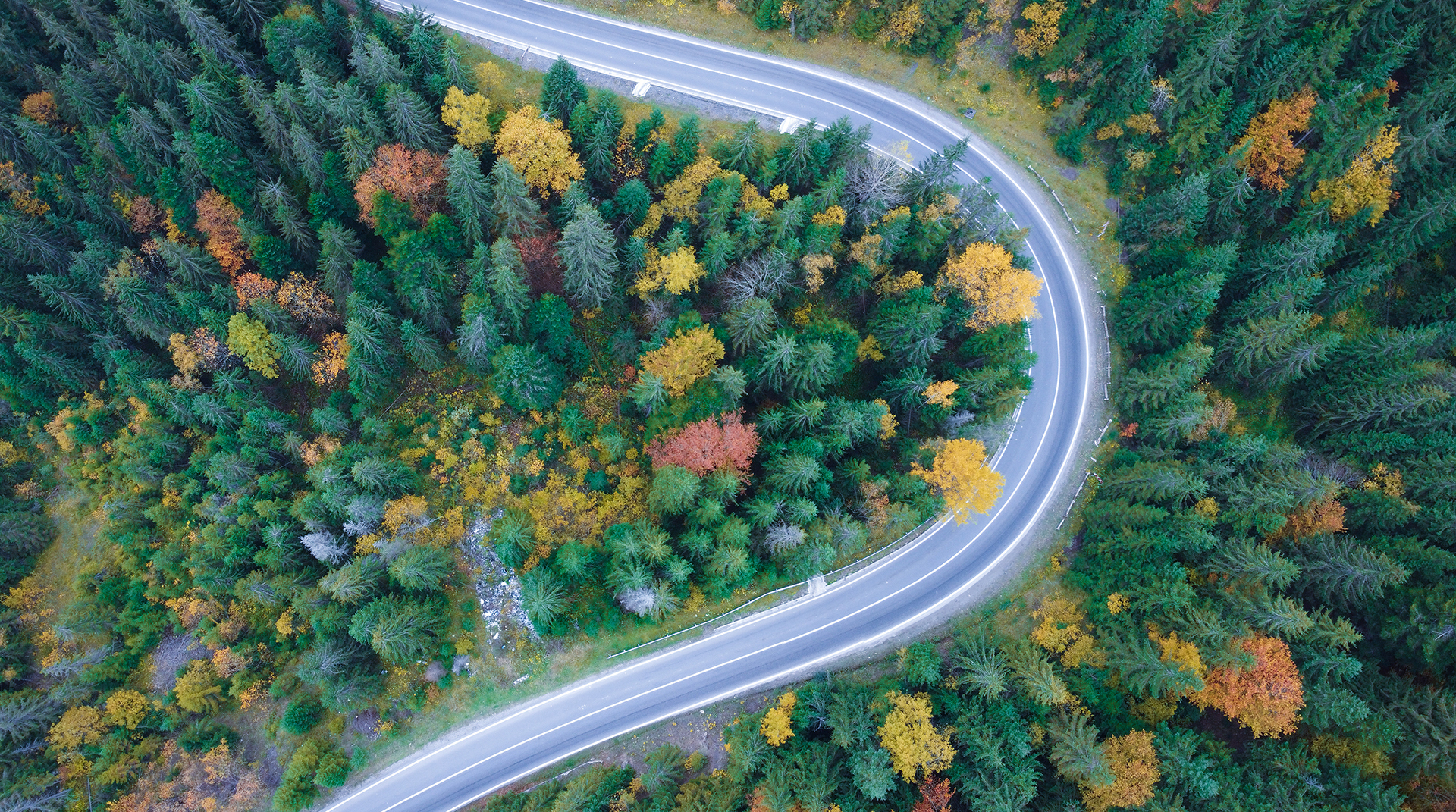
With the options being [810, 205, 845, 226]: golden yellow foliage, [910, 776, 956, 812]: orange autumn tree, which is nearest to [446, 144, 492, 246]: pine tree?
[810, 205, 845, 226]: golden yellow foliage

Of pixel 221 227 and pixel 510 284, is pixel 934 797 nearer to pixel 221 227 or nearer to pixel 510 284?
pixel 510 284

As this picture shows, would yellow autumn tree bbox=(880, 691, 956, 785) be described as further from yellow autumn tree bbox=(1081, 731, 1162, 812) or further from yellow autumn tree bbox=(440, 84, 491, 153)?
yellow autumn tree bbox=(440, 84, 491, 153)

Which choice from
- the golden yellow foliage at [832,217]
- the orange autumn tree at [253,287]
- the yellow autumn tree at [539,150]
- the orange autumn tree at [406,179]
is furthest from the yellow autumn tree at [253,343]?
the golden yellow foliage at [832,217]

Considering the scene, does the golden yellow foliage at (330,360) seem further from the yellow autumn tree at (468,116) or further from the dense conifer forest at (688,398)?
the yellow autumn tree at (468,116)

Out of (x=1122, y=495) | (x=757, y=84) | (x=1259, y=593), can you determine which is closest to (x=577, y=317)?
(x=757, y=84)

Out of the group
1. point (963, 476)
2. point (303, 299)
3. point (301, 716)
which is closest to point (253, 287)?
point (303, 299)

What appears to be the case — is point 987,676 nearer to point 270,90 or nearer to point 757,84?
point 757,84
